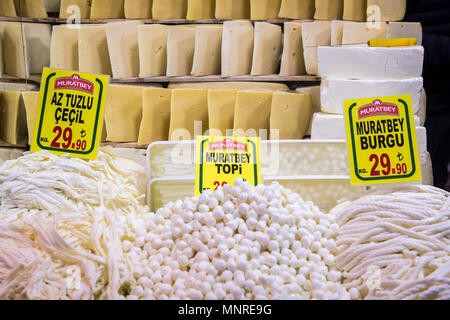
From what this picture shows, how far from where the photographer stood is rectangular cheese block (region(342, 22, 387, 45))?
223 centimetres

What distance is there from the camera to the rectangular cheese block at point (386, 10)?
87.0 inches

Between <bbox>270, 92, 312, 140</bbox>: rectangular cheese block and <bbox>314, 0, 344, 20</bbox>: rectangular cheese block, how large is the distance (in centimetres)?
55

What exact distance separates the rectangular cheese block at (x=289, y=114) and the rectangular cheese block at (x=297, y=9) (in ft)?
1.89

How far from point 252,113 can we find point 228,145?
30.8 inches

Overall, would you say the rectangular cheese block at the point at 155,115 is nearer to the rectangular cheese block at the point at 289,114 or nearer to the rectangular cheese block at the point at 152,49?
the rectangular cheese block at the point at 152,49

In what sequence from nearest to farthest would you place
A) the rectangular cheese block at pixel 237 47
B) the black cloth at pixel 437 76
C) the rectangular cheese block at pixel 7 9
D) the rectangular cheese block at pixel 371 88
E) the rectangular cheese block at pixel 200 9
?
the black cloth at pixel 437 76, the rectangular cheese block at pixel 371 88, the rectangular cheese block at pixel 7 9, the rectangular cheese block at pixel 237 47, the rectangular cheese block at pixel 200 9

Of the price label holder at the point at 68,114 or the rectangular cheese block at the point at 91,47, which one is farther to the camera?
the rectangular cheese block at the point at 91,47

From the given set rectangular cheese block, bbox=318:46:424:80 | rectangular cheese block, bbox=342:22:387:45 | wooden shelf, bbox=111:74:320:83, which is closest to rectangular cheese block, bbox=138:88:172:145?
wooden shelf, bbox=111:74:320:83

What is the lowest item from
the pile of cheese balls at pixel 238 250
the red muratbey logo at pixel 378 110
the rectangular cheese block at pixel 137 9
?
the pile of cheese balls at pixel 238 250

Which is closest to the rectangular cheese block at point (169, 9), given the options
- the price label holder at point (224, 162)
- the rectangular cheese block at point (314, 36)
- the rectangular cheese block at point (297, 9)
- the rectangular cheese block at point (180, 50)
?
the rectangular cheese block at point (180, 50)

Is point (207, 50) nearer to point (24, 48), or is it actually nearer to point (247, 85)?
point (247, 85)

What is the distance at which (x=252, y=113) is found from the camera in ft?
6.68

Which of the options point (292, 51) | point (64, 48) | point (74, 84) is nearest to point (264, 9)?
point (292, 51)
